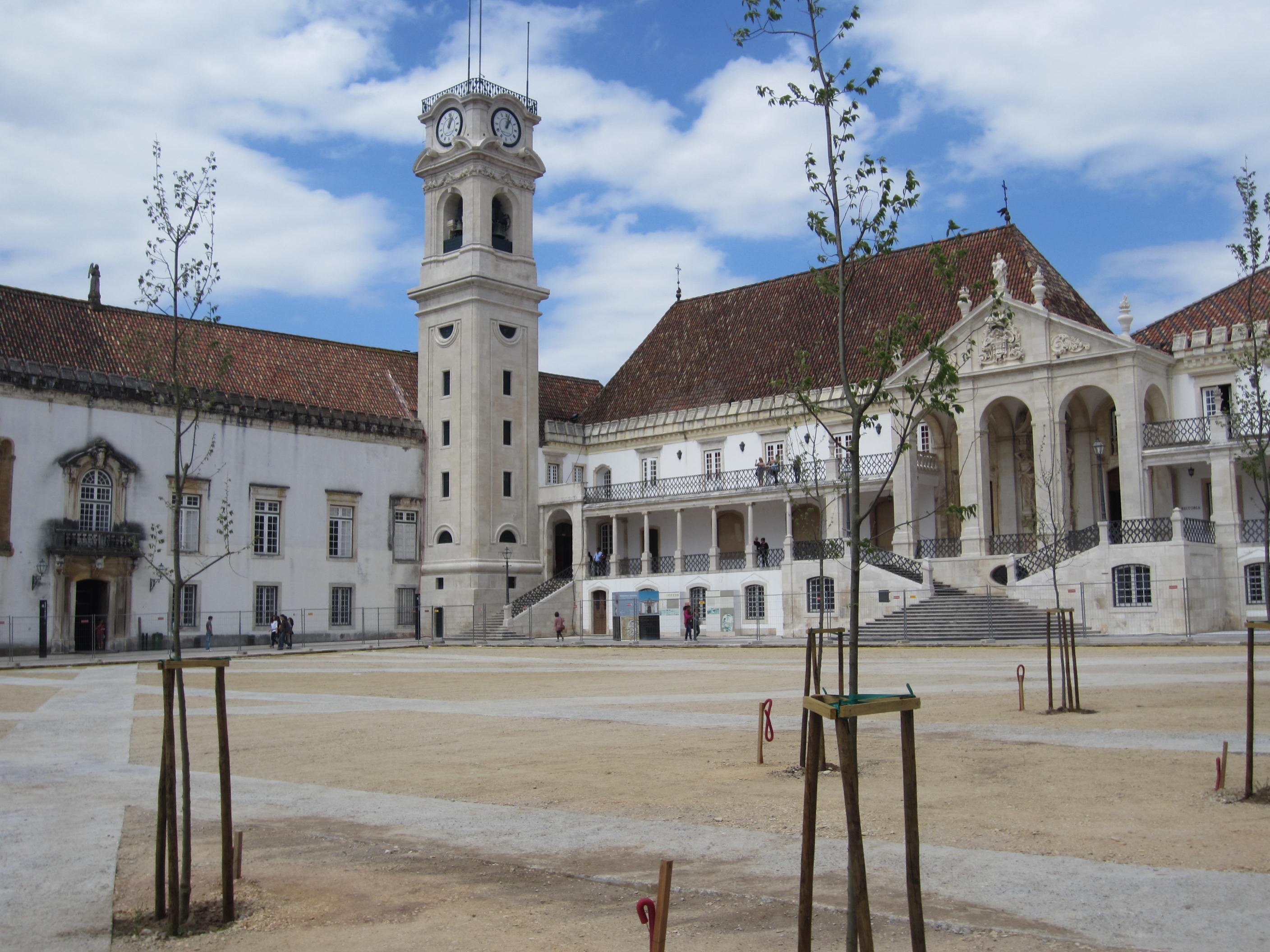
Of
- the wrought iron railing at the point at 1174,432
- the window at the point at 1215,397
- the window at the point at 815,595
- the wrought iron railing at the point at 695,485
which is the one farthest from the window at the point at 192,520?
the window at the point at 1215,397

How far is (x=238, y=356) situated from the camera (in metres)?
46.6

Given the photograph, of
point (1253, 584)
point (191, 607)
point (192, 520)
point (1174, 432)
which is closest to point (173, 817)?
point (1253, 584)

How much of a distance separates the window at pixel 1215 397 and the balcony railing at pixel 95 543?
114ft

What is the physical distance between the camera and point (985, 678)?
1994 centimetres

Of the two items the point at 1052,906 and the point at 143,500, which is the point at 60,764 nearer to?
the point at 1052,906

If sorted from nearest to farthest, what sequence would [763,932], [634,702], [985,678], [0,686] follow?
[763,932] → [634,702] → [985,678] → [0,686]

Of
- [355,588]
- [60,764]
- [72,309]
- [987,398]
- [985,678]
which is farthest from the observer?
[355,588]

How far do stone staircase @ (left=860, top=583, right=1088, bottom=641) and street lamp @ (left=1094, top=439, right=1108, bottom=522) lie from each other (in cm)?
462

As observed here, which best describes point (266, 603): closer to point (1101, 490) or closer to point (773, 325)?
point (773, 325)

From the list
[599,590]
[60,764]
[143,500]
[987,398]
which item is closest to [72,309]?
[143,500]

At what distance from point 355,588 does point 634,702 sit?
32603 mm

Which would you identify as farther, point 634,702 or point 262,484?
point 262,484

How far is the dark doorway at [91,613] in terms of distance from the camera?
40000 millimetres

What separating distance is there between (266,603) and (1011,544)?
89.9ft
